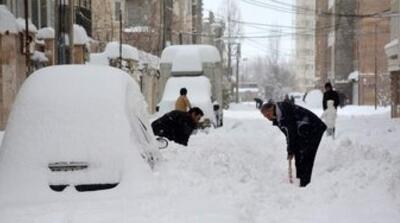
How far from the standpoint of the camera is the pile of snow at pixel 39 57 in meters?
18.5

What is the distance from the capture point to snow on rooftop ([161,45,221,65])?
2092 cm

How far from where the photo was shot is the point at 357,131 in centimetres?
1886

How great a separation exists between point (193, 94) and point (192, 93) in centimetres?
6

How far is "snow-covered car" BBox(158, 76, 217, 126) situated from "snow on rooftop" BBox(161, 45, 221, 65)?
556 mm

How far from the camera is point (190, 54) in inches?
822

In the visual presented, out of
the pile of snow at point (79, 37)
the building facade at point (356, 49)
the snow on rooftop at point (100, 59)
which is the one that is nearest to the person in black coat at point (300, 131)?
the pile of snow at point (79, 37)

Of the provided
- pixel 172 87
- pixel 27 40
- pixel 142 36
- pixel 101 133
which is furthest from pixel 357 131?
pixel 142 36

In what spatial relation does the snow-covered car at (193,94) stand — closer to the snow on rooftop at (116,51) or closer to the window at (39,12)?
the snow on rooftop at (116,51)

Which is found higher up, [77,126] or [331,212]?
[77,126]

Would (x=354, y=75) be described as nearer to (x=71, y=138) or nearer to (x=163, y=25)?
(x=163, y=25)

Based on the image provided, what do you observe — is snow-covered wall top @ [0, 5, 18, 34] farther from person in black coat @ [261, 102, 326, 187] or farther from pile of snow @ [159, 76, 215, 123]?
person in black coat @ [261, 102, 326, 187]

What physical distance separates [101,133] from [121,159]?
0.33m

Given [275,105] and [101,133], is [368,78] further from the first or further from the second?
[101,133]

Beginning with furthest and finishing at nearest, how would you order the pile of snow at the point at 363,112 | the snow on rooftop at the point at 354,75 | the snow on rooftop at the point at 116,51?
the snow on rooftop at the point at 354,75
the pile of snow at the point at 363,112
the snow on rooftop at the point at 116,51
